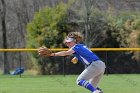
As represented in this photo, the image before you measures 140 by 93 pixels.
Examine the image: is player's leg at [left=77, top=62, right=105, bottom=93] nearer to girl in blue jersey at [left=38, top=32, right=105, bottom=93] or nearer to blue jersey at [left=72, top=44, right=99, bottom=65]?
girl in blue jersey at [left=38, top=32, right=105, bottom=93]

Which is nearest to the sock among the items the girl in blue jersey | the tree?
the girl in blue jersey

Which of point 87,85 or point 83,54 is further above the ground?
point 83,54

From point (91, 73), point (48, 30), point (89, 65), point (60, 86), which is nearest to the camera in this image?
point (91, 73)

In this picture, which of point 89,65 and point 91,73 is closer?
point 91,73

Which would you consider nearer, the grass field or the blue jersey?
the blue jersey

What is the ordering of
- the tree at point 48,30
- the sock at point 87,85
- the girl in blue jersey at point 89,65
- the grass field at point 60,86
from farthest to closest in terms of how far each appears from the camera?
the tree at point 48,30
the grass field at point 60,86
the girl in blue jersey at point 89,65
the sock at point 87,85

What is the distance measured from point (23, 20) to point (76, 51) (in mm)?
27068

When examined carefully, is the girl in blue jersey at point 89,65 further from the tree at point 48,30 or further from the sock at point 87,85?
the tree at point 48,30

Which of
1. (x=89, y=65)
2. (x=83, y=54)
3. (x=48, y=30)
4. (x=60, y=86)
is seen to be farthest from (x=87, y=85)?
(x=48, y=30)

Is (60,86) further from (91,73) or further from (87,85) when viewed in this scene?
(87,85)

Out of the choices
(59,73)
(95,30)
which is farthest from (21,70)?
(95,30)

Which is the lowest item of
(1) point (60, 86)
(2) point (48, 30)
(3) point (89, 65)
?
(1) point (60, 86)

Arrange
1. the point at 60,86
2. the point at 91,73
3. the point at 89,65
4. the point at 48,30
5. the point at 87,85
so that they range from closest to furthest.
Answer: the point at 87,85 < the point at 91,73 < the point at 89,65 < the point at 60,86 < the point at 48,30

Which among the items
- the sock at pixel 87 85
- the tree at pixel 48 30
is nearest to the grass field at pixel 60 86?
the sock at pixel 87 85
